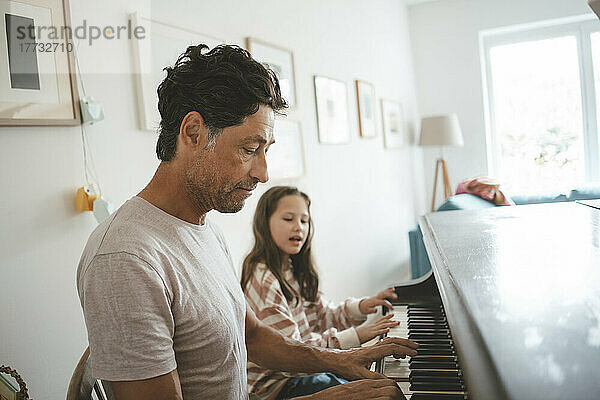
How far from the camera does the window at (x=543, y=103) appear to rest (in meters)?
5.45

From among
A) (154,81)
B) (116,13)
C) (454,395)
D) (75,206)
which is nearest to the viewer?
(454,395)

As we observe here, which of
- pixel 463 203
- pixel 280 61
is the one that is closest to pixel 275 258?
pixel 280 61

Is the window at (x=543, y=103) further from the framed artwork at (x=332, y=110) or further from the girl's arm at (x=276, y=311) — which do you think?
the girl's arm at (x=276, y=311)

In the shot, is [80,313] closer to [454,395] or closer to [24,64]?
[24,64]

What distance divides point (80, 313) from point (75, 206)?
300 mm

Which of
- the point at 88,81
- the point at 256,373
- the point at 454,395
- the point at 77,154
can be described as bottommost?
the point at 256,373

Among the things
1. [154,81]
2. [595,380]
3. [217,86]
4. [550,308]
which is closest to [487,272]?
[550,308]

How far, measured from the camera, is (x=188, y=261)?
1090mm

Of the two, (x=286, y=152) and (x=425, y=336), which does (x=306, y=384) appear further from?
(x=286, y=152)

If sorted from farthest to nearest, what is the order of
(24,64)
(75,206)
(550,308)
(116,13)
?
(116,13) < (75,206) < (24,64) < (550,308)

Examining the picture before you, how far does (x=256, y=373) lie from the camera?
1.66 m

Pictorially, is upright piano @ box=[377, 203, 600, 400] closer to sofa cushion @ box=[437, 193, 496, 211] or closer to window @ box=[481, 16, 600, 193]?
sofa cushion @ box=[437, 193, 496, 211]

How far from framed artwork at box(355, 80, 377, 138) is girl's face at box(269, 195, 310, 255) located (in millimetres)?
2009

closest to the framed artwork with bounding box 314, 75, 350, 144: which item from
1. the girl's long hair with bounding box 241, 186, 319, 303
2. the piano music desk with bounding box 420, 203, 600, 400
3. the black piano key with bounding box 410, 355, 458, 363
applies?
the girl's long hair with bounding box 241, 186, 319, 303
